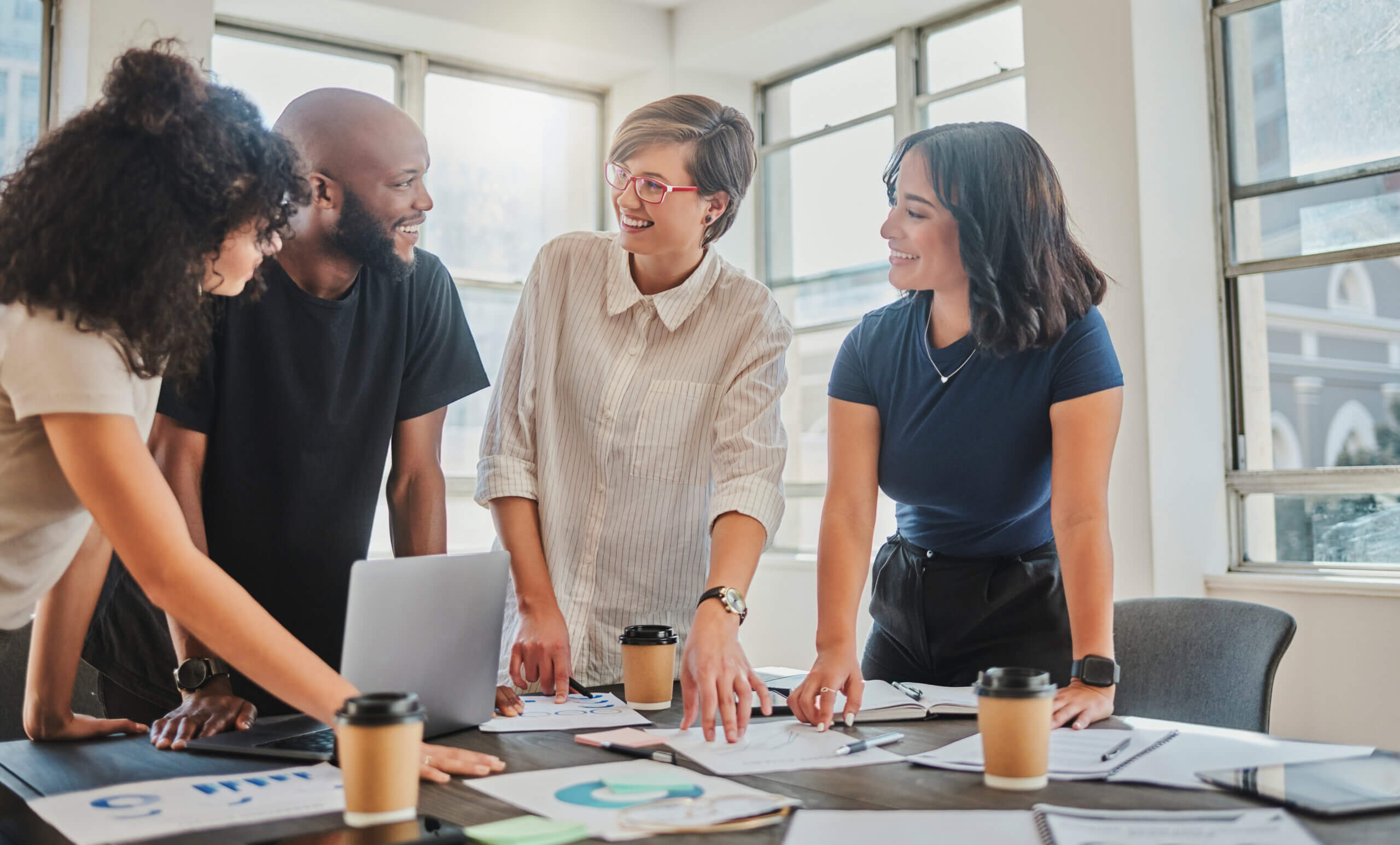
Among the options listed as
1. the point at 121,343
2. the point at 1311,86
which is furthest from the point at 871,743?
the point at 1311,86

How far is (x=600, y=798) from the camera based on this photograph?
108 cm

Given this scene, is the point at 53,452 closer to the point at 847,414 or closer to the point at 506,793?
→ the point at 506,793

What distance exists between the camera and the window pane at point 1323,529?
11.1ft

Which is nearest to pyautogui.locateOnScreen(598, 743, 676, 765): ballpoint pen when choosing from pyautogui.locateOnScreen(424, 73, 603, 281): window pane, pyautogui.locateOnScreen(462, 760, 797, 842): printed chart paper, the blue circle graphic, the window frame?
pyautogui.locateOnScreen(462, 760, 797, 842): printed chart paper

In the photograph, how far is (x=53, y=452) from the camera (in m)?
1.22

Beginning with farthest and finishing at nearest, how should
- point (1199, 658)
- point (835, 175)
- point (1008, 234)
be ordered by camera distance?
point (835, 175) → point (1199, 658) → point (1008, 234)

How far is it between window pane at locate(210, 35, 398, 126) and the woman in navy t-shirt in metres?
3.66

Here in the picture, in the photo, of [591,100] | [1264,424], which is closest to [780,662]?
[1264,424]

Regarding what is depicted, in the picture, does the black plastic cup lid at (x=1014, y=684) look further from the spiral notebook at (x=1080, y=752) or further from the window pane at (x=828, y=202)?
the window pane at (x=828, y=202)

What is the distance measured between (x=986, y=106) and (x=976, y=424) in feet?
11.1

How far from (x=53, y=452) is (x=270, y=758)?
16.5 inches

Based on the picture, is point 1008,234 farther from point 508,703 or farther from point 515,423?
point 508,703

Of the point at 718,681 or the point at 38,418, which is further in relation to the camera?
the point at 718,681

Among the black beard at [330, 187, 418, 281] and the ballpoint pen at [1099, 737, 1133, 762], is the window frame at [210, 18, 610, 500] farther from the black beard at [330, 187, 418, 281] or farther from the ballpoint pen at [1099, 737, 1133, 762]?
the ballpoint pen at [1099, 737, 1133, 762]
